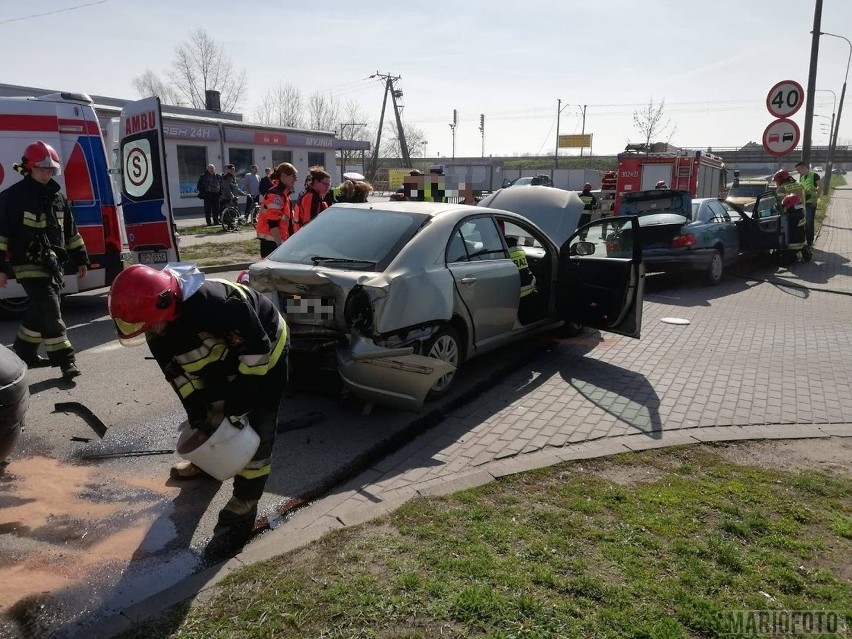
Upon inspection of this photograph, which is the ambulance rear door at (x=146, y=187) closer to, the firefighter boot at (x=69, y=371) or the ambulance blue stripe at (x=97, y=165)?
the ambulance blue stripe at (x=97, y=165)

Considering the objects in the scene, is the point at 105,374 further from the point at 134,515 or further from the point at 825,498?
the point at 825,498

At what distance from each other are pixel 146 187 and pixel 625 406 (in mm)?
6612

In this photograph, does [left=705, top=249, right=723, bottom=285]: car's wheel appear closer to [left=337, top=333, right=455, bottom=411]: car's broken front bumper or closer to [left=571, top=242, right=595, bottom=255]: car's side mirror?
[left=571, top=242, right=595, bottom=255]: car's side mirror

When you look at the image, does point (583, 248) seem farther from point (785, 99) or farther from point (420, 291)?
point (785, 99)

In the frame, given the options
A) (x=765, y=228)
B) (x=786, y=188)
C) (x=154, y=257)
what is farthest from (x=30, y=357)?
(x=786, y=188)

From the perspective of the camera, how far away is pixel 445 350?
5172mm

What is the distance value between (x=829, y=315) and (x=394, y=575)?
832 cm

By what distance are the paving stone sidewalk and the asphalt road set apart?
0.75ft

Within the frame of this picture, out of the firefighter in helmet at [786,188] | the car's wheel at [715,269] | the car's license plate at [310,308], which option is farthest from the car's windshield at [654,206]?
the car's license plate at [310,308]

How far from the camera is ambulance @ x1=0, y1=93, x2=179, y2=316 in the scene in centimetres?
754

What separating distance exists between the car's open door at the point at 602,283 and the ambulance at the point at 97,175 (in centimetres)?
521

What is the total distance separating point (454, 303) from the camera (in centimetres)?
519

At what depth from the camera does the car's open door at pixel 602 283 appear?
608 cm

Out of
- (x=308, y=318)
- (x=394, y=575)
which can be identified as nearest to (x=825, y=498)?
(x=394, y=575)
